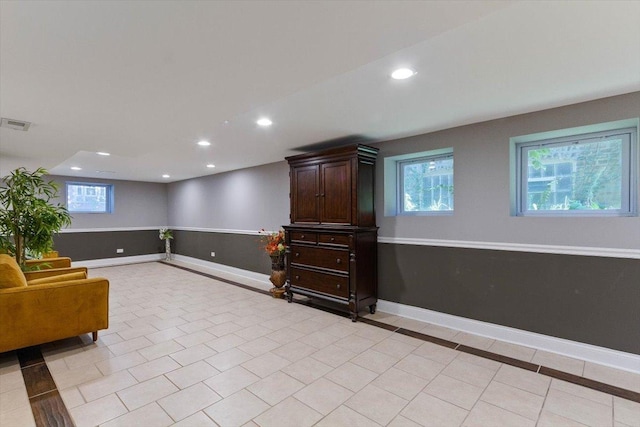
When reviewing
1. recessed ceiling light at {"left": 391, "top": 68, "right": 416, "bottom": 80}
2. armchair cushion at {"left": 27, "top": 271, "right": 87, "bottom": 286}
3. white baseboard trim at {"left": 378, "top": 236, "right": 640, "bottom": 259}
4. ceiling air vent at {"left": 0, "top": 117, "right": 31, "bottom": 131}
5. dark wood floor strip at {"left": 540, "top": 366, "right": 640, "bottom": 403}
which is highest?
recessed ceiling light at {"left": 391, "top": 68, "right": 416, "bottom": 80}

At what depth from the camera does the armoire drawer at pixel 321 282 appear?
368 cm

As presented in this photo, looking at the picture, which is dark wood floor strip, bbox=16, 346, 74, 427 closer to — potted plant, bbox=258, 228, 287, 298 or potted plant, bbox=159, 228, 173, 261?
potted plant, bbox=258, 228, 287, 298

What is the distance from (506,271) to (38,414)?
12.4ft

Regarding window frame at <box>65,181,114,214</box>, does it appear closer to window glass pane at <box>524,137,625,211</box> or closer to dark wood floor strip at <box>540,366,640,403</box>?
window glass pane at <box>524,137,625,211</box>

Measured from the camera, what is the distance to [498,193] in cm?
302

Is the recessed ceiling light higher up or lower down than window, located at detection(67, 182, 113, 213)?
higher up

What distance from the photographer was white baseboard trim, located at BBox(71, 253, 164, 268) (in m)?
7.10

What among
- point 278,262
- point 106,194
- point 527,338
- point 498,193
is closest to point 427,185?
point 498,193

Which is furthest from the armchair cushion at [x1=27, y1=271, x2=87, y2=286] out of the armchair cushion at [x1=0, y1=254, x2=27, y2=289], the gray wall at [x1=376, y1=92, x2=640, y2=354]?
the gray wall at [x1=376, y1=92, x2=640, y2=354]

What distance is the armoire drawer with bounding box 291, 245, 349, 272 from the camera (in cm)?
368

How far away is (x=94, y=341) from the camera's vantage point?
10.1ft

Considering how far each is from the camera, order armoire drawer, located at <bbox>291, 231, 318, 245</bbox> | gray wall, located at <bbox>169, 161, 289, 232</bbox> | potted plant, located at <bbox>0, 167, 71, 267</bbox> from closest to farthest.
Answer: potted plant, located at <bbox>0, 167, 71, 267</bbox>, armoire drawer, located at <bbox>291, 231, 318, 245</bbox>, gray wall, located at <bbox>169, 161, 289, 232</bbox>

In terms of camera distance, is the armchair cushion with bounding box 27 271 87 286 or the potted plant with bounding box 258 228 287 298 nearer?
the armchair cushion with bounding box 27 271 87 286

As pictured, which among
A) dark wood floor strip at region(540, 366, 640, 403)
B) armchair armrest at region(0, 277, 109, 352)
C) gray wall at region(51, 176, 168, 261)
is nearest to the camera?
dark wood floor strip at region(540, 366, 640, 403)
